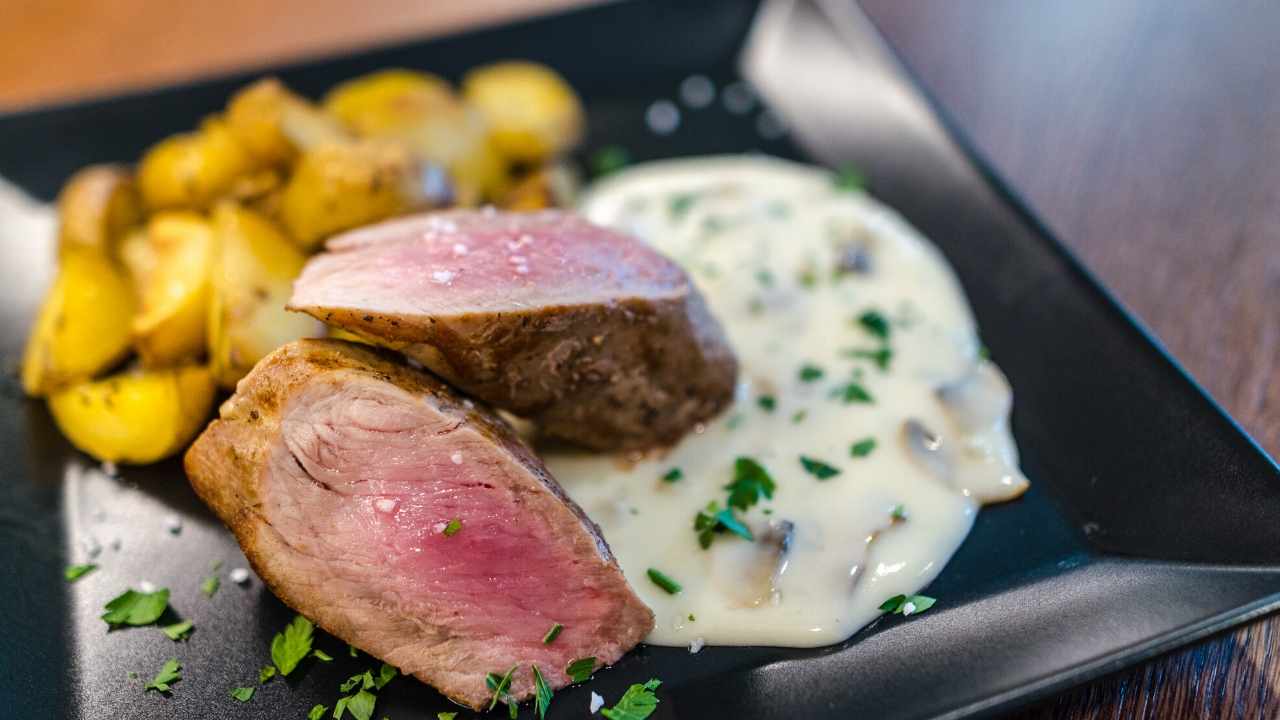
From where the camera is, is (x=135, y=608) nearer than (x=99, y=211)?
Yes

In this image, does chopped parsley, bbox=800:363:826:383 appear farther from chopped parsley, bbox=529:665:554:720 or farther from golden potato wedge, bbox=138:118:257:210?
golden potato wedge, bbox=138:118:257:210

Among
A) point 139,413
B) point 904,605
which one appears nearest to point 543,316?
point 904,605

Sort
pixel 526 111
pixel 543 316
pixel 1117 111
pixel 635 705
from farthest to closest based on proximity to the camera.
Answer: pixel 1117 111 → pixel 526 111 → pixel 543 316 → pixel 635 705

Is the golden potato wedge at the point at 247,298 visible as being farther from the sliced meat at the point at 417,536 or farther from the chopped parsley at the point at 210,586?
the chopped parsley at the point at 210,586

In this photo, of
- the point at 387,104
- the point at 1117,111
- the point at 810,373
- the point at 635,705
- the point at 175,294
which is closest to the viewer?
the point at 635,705

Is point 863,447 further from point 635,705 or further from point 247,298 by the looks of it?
point 247,298

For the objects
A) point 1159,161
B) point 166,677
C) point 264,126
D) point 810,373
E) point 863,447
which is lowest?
point 1159,161
